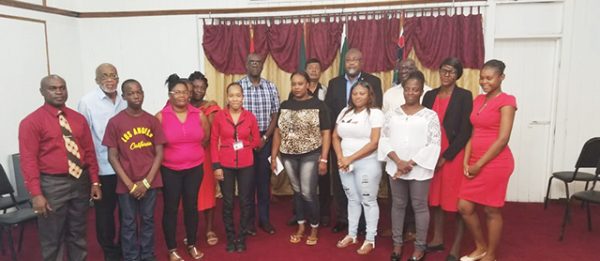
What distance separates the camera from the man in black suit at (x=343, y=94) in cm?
371

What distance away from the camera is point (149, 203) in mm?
3020

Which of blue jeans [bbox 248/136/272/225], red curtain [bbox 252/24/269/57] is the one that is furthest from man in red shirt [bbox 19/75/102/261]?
red curtain [bbox 252/24/269/57]

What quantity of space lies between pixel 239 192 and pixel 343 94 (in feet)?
4.21

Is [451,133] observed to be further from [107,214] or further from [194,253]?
[107,214]

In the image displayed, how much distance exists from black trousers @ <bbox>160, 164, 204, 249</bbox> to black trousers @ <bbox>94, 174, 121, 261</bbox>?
0.40 meters

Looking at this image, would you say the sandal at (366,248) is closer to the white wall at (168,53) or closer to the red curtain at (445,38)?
the red curtain at (445,38)

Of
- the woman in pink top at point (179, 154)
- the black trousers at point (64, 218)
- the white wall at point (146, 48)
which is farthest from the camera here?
the white wall at point (146, 48)

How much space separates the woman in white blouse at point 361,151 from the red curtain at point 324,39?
62.6 inches

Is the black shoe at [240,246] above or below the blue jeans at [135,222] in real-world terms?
below

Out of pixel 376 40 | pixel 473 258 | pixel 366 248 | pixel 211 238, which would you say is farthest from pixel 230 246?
pixel 376 40

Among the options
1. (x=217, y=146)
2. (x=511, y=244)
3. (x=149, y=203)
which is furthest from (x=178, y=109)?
(x=511, y=244)

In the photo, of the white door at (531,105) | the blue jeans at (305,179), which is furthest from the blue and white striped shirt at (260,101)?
the white door at (531,105)

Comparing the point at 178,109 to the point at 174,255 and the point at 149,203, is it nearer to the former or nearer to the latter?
the point at 149,203

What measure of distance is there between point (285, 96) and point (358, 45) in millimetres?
1056
